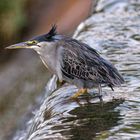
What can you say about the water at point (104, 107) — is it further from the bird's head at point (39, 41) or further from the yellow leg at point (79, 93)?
the bird's head at point (39, 41)

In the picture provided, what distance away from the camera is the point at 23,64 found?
635 inches

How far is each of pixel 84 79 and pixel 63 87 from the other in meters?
1.11

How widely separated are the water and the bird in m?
0.21

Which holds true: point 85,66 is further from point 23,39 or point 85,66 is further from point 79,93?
point 23,39

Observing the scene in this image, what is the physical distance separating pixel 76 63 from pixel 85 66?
0.34ft

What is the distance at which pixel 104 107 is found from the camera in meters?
6.16

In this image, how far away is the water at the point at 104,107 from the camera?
534 centimetres

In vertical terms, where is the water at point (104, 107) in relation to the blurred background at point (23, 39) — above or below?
above

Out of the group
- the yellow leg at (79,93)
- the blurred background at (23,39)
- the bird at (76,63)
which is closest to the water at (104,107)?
the yellow leg at (79,93)

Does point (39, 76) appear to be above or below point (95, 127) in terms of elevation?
below

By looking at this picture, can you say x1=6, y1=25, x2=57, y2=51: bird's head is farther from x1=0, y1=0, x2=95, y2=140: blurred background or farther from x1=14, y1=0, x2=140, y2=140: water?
x1=0, y1=0, x2=95, y2=140: blurred background

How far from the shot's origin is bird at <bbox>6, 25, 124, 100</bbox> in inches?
251

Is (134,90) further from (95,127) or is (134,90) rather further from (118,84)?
(95,127)

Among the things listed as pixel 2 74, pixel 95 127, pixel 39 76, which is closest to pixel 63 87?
pixel 95 127
